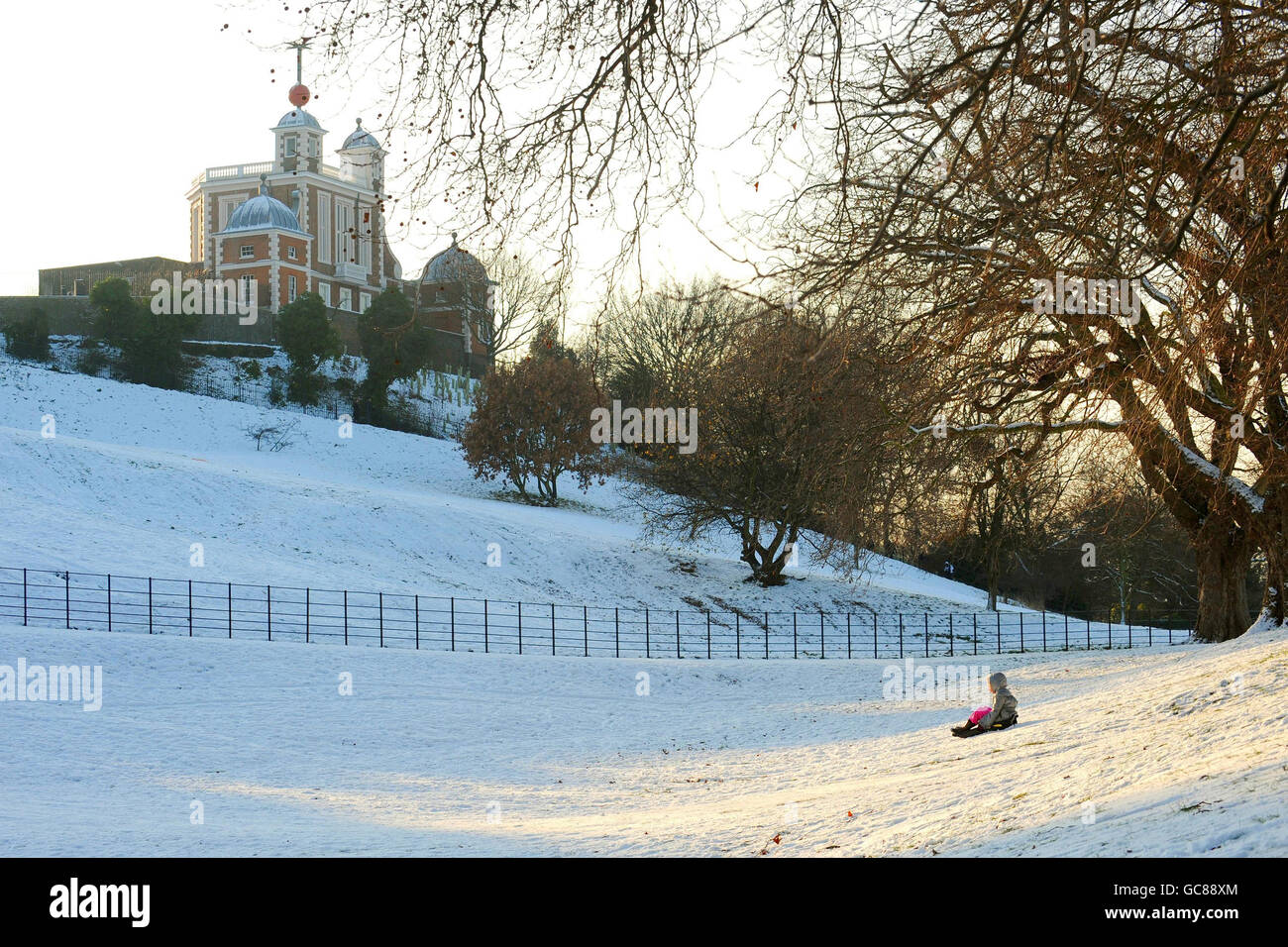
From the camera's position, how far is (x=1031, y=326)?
508 inches

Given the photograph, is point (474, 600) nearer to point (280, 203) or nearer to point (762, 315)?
point (762, 315)

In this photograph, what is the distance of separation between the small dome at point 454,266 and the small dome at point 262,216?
7057 cm

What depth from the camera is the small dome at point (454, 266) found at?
22.2 feet

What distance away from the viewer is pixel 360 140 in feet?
22.3

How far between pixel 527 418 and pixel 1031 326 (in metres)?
41.3

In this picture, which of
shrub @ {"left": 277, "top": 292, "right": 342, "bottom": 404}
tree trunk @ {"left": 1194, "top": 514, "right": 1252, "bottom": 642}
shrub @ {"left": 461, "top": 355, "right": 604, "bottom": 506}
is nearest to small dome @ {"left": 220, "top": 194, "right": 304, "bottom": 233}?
shrub @ {"left": 277, "top": 292, "right": 342, "bottom": 404}

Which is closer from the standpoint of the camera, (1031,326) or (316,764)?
(1031,326)

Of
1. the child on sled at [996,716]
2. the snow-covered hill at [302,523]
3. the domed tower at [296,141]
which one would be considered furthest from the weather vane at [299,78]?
the domed tower at [296,141]

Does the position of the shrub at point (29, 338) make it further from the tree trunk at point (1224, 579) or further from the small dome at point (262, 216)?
the tree trunk at point (1224, 579)

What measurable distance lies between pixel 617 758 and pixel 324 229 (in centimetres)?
6852
